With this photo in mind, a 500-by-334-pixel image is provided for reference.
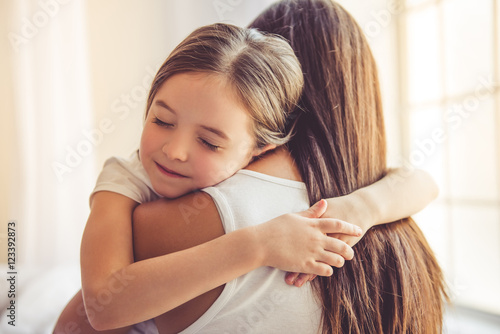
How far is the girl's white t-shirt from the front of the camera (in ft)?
2.03

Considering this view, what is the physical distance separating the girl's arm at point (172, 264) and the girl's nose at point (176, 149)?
86 millimetres

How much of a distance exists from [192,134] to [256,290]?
0.27m

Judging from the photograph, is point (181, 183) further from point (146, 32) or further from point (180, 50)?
point (146, 32)

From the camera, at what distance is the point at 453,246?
182 cm

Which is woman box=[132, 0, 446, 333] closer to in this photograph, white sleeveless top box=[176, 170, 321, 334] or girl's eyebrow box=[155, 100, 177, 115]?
white sleeveless top box=[176, 170, 321, 334]

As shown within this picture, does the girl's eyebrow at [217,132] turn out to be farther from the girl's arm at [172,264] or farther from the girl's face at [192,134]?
the girl's arm at [172,264]

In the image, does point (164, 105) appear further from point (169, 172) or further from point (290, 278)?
point (290, 278)

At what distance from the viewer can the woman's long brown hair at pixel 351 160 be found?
2.29 ft

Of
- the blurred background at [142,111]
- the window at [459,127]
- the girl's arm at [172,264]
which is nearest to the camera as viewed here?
the girl's arm at [172,264]

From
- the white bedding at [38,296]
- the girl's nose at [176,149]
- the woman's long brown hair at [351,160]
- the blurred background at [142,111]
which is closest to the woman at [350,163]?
the woman's long brown hair at [351,160]

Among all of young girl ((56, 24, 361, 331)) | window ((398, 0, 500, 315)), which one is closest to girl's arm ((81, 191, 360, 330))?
young girl ((56, 24, 361, 331))

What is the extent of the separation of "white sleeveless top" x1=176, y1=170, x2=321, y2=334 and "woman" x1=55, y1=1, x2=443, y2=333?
0.02m

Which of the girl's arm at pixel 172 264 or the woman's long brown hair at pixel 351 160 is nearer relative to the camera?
the girl's arm at pixel 172 264

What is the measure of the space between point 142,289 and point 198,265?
0.08 m
